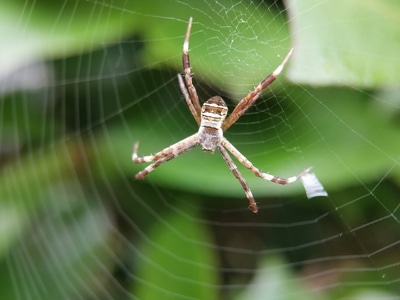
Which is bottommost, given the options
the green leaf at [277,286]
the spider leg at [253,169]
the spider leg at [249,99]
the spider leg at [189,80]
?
the green leaf at [277,286]

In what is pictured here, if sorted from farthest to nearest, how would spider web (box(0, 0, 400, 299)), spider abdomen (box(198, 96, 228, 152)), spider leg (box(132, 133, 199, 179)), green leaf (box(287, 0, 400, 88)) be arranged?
spider leg (box(132, 133, 199, 179)) → spider abdomen (box(198, 96, 228, 152)) → spider web (box(0, 0, 400, 299)) → green leaf (box(287, 0, 400, 88))

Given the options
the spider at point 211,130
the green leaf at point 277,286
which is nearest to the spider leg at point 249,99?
the spider at point 211,130

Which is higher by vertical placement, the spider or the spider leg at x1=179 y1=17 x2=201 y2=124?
the spider leg at x1=179 y1=17 x2=201 y2=124

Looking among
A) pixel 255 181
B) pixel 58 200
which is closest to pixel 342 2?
pixel 255 181

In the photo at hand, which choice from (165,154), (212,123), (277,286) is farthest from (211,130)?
(277,286)

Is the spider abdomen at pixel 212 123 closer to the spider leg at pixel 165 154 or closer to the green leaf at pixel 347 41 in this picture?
the spider leg at pixel 165 154

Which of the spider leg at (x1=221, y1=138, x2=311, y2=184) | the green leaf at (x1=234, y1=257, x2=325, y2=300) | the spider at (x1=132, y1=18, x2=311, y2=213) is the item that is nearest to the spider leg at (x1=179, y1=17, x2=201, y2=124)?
the spider at (x1=132, y1=18, x2=311, y2=213)

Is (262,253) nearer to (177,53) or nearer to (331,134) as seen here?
(331,134)

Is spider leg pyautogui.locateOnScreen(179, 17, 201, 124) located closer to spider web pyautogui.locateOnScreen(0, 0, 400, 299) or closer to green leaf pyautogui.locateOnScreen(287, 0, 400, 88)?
spider web pyautogui.locateOnScreen(0, 0, 400, 299)
